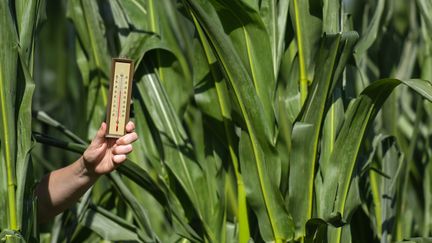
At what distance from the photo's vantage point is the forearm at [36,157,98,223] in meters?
1.28

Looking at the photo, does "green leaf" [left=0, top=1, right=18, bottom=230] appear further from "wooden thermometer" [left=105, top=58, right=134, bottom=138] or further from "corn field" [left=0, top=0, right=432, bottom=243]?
"wooden thermometer" [left=105, top=58, right=134, bottom=138]

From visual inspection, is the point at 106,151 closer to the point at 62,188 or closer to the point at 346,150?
the point at 62,188

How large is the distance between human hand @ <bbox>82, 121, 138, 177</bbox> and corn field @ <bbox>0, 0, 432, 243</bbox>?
8 centimetres

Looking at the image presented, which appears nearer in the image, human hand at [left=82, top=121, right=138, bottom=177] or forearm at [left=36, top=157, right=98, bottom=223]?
human hand at [left=82, top=121, right=138, bottom=177]

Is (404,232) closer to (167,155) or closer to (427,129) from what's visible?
(427,129)

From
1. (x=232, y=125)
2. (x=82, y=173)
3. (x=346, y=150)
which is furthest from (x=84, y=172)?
(x=346, y=150)

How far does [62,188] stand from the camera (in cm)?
131

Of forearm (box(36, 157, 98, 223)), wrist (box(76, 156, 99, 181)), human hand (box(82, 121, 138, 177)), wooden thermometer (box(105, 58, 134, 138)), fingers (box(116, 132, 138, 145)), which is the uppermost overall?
wooden thermometer (box(105, 58, 134, 138))

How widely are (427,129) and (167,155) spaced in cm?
53

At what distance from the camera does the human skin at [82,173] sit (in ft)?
3.89

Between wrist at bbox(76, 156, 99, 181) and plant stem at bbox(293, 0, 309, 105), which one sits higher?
plant stem at bbox(293, 0, 309, 105)

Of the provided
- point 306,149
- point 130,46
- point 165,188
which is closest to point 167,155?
point 165,188

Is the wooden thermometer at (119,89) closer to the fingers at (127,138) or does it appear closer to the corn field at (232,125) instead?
the fingers at (127,138)

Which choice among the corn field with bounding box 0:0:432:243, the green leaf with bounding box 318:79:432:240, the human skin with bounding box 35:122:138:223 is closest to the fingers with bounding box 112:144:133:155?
the human skin with bounding box 35:122:138:223
